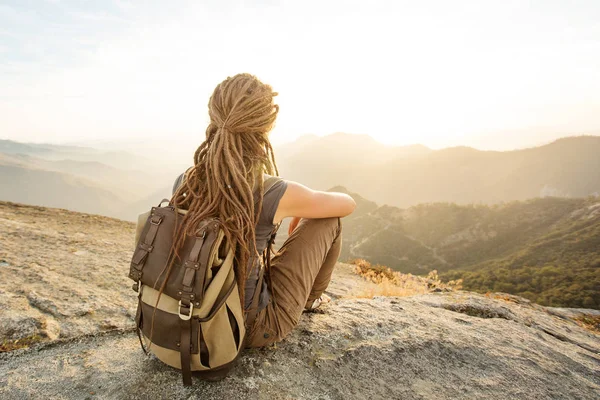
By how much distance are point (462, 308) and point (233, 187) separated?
3.37 meters

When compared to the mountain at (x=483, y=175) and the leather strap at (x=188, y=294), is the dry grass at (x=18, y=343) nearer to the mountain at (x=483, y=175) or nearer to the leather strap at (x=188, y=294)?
the leather strap at (x=188, y=294)

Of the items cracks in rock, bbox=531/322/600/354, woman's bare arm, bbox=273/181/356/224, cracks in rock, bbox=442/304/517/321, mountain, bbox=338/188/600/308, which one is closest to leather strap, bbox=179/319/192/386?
woman's bare arm, bbox=273/181/356/224

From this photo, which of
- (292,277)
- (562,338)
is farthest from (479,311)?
(292,277)

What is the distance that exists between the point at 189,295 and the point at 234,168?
2.22ft

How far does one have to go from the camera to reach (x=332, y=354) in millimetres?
2301

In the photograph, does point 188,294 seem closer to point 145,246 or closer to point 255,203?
point 145,246

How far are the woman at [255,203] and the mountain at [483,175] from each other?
9542 cm

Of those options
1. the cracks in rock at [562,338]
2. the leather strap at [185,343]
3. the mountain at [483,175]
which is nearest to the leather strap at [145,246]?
the leather strap at [185,343]

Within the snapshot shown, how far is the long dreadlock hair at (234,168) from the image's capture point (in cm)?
157

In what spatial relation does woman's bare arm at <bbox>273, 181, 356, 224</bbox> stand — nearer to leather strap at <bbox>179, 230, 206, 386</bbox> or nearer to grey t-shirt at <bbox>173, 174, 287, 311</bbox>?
grey t-shirt at <bbox>173, 174, 287, 311</bbox>

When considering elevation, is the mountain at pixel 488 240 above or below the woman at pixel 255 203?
below

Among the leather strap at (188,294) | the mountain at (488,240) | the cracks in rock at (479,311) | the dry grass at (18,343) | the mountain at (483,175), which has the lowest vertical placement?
the mountain at (488,240)

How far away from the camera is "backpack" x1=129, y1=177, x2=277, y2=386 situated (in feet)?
4.90

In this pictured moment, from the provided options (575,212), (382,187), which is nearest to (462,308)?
(575,212)
